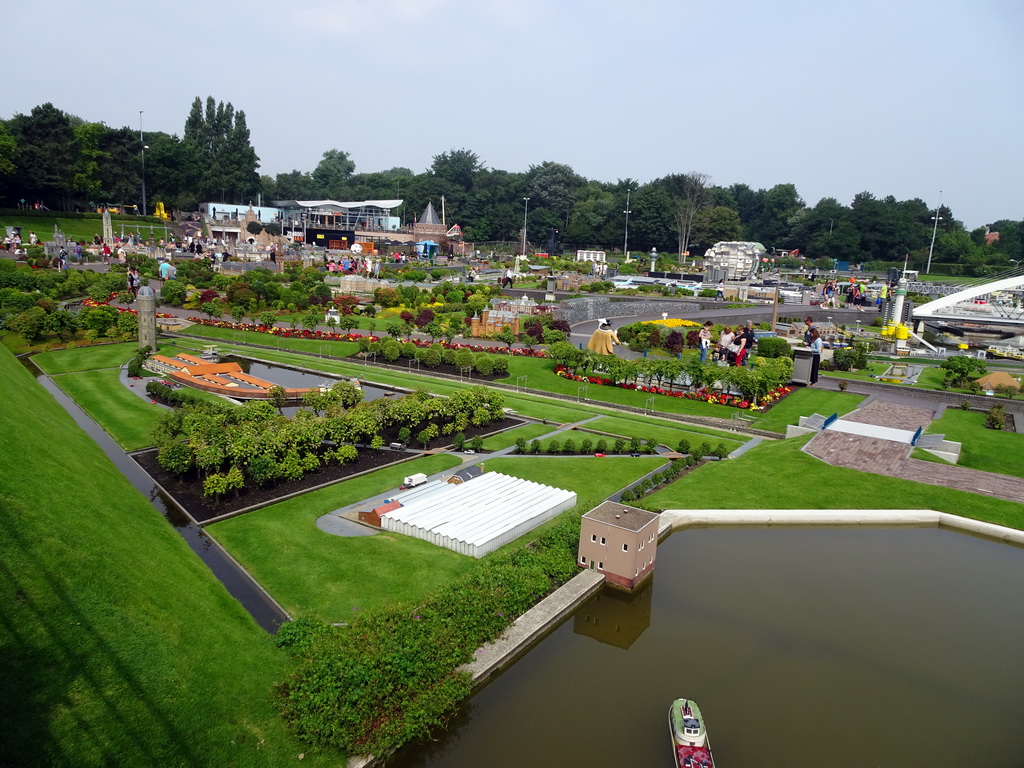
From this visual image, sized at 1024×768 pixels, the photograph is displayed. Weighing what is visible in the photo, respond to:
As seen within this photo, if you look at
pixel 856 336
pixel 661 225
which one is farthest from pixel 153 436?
pixel 661 225

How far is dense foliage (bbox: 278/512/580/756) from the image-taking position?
532 inches

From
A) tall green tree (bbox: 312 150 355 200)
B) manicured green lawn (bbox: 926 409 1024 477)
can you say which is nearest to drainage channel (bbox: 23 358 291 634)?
manicured green lawn (bbox: 926 409 1024 477)

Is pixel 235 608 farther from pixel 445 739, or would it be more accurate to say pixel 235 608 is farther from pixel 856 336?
pixel 856 336

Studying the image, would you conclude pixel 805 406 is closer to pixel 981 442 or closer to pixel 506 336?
pixel 981 442

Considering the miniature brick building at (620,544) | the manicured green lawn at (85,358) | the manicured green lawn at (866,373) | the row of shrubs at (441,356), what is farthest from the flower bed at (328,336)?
the miniature brick building at (620,544)

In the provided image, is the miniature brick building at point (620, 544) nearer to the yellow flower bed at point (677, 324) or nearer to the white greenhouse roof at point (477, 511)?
the white greenhouse roof at point (477, 511)

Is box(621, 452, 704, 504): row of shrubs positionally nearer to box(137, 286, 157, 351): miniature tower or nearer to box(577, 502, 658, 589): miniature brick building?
box(577, 502, 658, 589): miniature brick building

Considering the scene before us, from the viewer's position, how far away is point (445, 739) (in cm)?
1443

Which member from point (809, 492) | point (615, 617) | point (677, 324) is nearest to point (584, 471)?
point (809, 492)

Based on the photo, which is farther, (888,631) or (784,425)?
(784,425)

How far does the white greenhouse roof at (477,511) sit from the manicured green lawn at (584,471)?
1.14m

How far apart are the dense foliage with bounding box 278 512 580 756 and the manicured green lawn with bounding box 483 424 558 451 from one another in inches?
505

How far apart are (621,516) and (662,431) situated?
1393 cm

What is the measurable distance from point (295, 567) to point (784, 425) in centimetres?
2654
